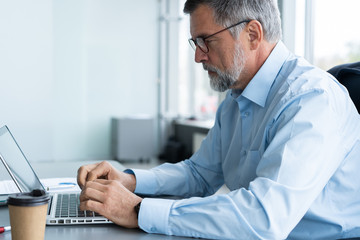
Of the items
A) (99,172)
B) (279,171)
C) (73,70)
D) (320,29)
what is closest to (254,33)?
(279,171)

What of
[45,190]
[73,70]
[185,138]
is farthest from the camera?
[185,138]

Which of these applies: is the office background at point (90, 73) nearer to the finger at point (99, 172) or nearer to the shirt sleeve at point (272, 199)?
the finger at point (99, 172)

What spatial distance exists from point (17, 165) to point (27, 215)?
19.1 inches

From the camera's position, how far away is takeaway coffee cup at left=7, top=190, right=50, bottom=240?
0.72m

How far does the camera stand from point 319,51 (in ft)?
10.4

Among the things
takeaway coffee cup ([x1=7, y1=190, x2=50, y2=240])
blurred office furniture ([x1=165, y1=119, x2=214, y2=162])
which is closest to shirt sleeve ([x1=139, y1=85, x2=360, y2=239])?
takeaway coffee cup ([x1=7, y1=190, x2=50, y2=240])

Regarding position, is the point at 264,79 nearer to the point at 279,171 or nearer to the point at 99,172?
the point at 279,171

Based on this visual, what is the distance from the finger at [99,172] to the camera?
1.23 metres

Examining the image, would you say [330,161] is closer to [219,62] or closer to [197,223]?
[197,223]

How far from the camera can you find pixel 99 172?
4.12 ft

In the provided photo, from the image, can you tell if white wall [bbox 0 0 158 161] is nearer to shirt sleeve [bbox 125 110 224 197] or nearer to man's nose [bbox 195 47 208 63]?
shirt sleeve [bbox 125 110 224 197]

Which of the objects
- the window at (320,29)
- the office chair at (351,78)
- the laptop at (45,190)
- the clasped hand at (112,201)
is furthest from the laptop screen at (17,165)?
the window at (320,29)

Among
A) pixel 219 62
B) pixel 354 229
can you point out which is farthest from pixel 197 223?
pixel 219 62

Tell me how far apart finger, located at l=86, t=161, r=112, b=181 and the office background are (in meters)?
3.47
